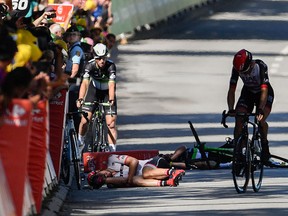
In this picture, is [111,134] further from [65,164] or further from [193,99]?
[193,99]

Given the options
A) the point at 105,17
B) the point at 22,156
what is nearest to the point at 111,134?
the point at 22,156

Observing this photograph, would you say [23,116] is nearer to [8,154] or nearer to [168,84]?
[8,154]

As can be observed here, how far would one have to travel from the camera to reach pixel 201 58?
44.4 m

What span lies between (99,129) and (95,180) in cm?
484

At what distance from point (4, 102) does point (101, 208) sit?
4.58 m

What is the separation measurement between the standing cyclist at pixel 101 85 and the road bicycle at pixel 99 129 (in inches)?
3.4

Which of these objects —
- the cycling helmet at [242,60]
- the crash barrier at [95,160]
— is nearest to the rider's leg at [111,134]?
the crash barrier at [95,160]

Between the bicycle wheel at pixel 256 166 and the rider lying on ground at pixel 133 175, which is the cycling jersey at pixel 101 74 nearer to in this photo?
the rider lying on ground at pixel 133 175

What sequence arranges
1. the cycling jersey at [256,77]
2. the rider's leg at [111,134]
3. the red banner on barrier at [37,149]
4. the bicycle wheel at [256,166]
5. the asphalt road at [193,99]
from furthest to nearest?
the rider's leg at [111,134] → the cycling jersey at [256,77] → the bicycle wheel at [256,166] → the asphalt road at [193,99] → the red banner on barrier at [37,149]

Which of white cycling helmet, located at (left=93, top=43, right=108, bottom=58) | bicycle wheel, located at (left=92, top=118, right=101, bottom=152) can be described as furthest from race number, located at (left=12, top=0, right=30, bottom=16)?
bicycle wheel, located at (left=92, top=118, right=101, bottom=152)

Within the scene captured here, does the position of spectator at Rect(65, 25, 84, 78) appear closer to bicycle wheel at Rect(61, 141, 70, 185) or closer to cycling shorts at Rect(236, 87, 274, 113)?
cycling shorts at Rect(236, 87, 274, 113)

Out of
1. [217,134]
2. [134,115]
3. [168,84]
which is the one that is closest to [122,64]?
[168,84]

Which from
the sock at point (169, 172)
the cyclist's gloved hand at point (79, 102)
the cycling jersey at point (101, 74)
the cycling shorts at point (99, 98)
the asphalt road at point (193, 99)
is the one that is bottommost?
the asphalt road at point (193, 99)

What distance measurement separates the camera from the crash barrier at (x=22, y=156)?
→ 13195mm
